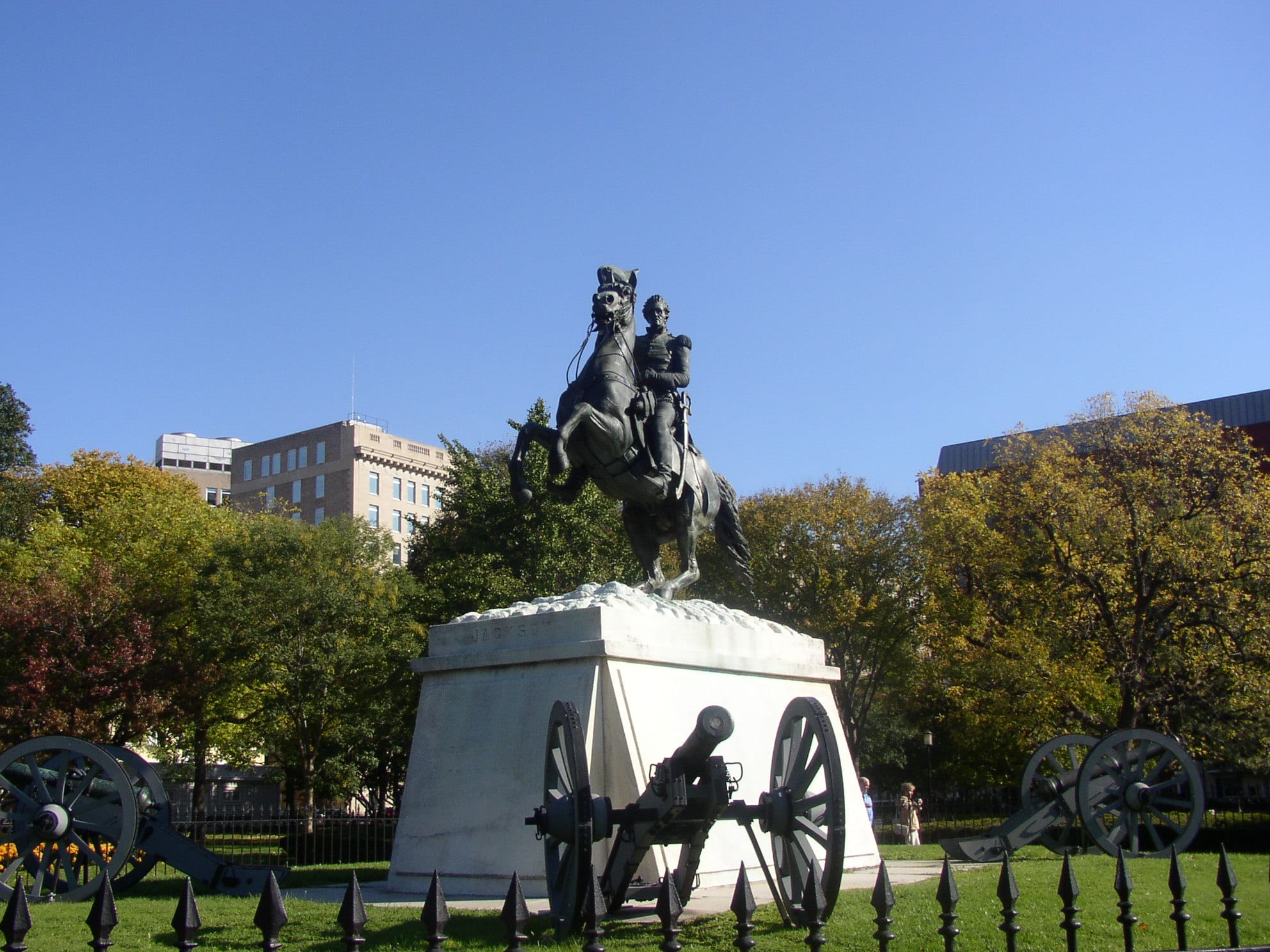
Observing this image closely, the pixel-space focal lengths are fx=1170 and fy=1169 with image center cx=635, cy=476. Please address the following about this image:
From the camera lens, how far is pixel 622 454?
12930 mm

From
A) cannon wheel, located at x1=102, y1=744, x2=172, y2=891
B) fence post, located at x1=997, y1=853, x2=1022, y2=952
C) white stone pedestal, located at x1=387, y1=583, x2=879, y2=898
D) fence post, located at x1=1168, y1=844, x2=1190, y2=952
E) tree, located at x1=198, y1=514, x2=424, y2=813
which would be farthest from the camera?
tree, located at x1=198, y1=514, x2=424, y2=813

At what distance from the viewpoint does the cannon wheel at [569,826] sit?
696 cm

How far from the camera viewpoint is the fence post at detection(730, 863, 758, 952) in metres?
5.08

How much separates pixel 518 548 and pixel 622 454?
19.0 metres

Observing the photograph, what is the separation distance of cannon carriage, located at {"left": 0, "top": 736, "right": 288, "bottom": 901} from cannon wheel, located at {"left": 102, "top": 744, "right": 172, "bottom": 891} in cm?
6

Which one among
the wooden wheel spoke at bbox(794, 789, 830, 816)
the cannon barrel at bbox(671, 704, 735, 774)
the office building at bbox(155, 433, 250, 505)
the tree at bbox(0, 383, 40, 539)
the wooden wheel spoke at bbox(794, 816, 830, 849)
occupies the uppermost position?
the office building at bbox(155, 433, 250, 505)

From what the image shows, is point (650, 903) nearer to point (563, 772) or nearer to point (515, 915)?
point (563, 772)

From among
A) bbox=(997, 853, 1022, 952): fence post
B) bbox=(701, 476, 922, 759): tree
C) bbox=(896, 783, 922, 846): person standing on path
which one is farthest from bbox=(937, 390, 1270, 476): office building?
bbox=(997, 853, 1022, 952): fence post

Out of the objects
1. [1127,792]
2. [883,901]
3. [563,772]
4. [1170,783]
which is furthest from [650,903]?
[1170,783]

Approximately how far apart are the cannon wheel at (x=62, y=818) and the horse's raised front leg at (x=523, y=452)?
4546mm

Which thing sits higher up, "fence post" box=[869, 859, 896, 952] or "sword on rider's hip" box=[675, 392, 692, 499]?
"sword on rider's hip" box=[675, 392, 692, 499]

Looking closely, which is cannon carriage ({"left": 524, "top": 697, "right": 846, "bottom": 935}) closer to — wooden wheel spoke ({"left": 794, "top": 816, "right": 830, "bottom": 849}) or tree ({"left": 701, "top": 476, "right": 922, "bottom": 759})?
wooden wheel spoke ({"left": 794, "top": 816, "right": 830, "bottom": 849})

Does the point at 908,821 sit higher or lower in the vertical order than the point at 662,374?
lower

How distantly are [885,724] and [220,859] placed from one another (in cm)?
3611
